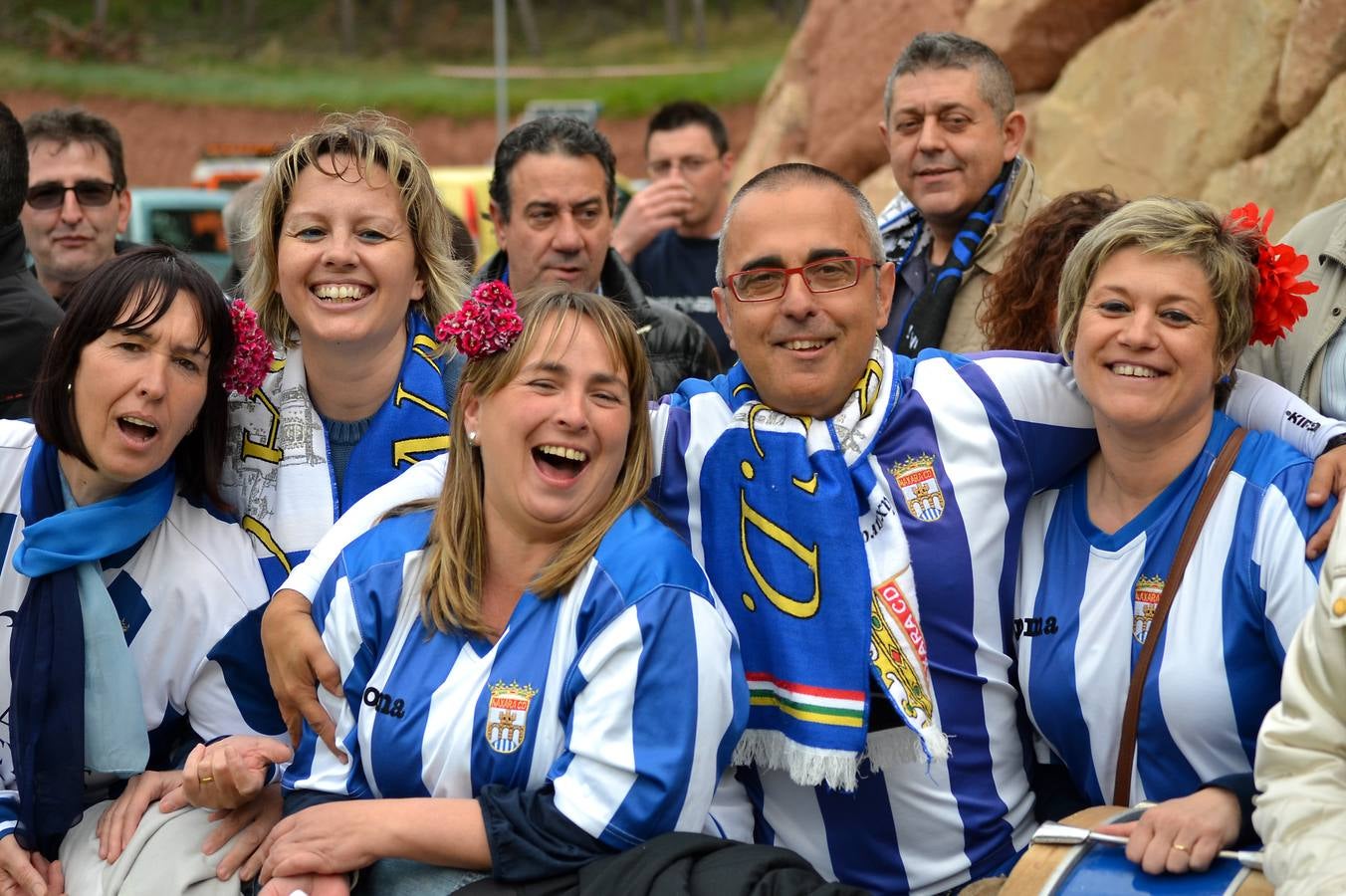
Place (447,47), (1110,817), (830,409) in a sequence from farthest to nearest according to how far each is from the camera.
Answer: (447,47) < (830,409) < (1110,817)

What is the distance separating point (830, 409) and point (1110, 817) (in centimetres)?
103

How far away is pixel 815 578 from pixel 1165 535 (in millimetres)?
707

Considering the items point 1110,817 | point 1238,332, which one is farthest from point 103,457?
point 1238,332

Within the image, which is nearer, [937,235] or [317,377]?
[317,377]

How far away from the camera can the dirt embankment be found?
30672 mm

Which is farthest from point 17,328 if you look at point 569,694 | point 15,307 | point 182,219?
point 182,219

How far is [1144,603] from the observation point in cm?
283

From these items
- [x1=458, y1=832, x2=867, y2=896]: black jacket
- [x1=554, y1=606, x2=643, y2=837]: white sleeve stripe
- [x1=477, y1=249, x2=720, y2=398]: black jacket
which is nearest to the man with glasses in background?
[x1=477, y1=249, x2=720, y2=398]: black jacket

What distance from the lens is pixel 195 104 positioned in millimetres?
32625

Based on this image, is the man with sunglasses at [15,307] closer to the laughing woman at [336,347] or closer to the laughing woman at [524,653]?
the laughing woman at [336,347]

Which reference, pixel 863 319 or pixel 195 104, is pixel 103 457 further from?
pixel 195 104

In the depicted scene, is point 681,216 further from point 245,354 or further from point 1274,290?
point 1274,290

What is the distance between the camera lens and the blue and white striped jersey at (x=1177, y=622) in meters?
2.69

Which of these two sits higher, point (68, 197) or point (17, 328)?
point (68, 197)
